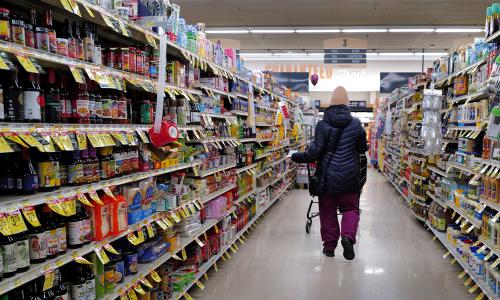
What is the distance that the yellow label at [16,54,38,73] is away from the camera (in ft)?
6.01

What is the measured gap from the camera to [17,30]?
6.34 ft

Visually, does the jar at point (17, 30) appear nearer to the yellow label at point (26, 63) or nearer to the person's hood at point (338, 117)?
the yellow label at point (26, 63)

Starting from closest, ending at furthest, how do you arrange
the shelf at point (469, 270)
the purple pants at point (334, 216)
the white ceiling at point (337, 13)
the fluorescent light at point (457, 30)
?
the shelf at point (469, 270) → the purple pants at point (334, 216) → the white ceiling at point (337, 13) → the fluorescent light at point (457, 30)

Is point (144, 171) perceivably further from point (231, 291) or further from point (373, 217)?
point (373, 217)

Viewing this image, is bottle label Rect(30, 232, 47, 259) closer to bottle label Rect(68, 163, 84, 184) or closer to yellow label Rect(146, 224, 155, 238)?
bottle label Rect(68, 163, 84, 184)

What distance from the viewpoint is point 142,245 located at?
3.22 m

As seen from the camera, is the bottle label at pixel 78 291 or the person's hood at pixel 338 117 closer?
the bottle label at pixel 78 291

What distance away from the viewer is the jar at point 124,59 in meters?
2.80

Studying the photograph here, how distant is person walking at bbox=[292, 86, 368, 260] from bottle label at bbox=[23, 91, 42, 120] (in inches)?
131

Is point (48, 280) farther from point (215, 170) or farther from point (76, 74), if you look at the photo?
point (215, 170)

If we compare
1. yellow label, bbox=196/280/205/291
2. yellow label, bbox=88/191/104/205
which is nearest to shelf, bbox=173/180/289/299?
yellow label, bbox=196/280/205/291

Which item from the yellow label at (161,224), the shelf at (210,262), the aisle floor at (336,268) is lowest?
the aisle floor at (336,268)

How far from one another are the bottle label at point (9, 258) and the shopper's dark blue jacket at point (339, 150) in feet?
11.3

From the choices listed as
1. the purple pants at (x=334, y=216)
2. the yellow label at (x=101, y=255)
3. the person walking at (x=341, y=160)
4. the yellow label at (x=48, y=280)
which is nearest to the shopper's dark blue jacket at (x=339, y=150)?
the person walking at (x=341, y=160)
